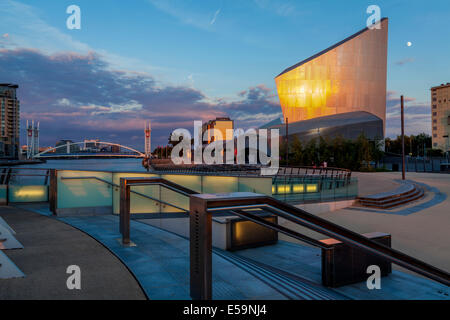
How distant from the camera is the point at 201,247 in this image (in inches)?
105

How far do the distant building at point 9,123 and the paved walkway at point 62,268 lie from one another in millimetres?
171464

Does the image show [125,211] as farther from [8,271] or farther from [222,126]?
[222,126]

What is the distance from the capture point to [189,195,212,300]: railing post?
8.45ft

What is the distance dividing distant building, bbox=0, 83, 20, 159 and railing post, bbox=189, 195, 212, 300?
A: 574ft

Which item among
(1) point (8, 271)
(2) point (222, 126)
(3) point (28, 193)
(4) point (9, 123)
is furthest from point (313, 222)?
(4) point (9, 123)

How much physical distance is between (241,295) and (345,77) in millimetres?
78673

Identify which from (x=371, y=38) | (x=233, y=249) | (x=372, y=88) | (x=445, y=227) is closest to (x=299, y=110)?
(x=372, y=88)

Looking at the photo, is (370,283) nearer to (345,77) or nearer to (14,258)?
(14,258)

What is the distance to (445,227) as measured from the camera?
10.8 m

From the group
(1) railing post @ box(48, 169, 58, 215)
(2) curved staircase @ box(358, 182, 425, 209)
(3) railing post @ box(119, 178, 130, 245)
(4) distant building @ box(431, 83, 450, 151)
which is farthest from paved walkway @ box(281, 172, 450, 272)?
(4) distant building @ box(431, 83, 450, 151)

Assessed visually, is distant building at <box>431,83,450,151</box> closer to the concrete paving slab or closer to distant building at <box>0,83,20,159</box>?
the concrete paving slab

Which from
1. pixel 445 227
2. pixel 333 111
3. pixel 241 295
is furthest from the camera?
pixel 333 111

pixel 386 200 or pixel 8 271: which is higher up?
pixel 8 271

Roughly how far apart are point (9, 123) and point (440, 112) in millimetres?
193614
